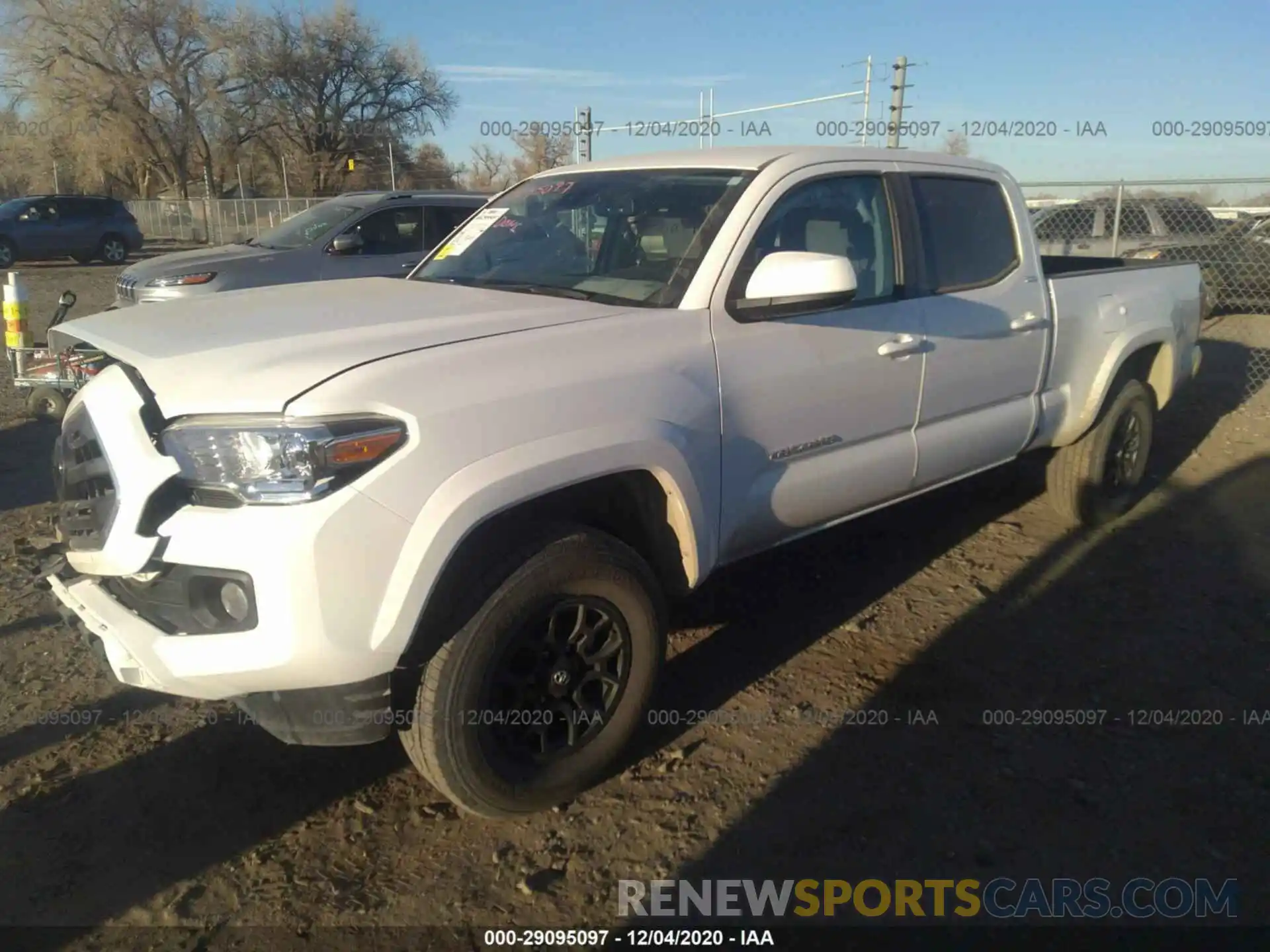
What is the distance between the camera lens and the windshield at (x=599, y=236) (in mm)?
3326

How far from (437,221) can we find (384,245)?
616 mm

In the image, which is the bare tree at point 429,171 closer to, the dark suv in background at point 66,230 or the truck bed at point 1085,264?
the dark suv in background at point 66,230

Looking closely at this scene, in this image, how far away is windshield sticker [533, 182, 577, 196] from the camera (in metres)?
4.04

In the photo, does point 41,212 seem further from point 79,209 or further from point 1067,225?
point 1067,225

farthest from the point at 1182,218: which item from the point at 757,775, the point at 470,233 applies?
the point at 757,775

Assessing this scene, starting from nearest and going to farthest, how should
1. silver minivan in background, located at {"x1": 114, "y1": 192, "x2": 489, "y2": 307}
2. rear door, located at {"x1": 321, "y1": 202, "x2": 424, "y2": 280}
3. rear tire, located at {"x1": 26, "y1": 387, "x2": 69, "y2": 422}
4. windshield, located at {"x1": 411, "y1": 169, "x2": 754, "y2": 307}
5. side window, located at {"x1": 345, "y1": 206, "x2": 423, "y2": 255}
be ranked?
windshield, located at {"x1": 411, "y1": 169, "x2": 754, "y2": 307}
rear tire, located at {"x1": 26, "y1": 387, "x2": 69, "y2": 422}
silver minivan in background, located at {"x1": 114, "y1": 192, "x2": 489, "y2": 307}
rear door, located at {"x1": 321, "y1": 202, "x2": 424, "y2": 280}
side window, located at {"x1": 345, "y1": 206, "x2": 423, "y2": 255}

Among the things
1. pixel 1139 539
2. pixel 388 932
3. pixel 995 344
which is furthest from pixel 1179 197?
pixel 388 932

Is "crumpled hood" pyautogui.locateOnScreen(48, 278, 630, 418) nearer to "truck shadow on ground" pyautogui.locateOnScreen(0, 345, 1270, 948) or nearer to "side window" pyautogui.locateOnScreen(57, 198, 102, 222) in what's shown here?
"truck shadow on ground" pyautogui.locateOnScreen(0, 345, 1270, 948)

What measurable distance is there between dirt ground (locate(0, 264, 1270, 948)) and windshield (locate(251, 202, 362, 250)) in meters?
6.00

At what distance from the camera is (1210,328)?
40.4 feet

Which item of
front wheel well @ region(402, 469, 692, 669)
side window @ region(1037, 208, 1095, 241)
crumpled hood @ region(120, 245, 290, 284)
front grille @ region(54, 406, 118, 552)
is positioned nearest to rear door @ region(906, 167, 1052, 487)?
front wheel well @ region(402, 469, 692, 669)

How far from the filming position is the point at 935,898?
105 inches

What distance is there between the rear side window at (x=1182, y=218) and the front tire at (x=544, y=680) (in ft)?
37.0

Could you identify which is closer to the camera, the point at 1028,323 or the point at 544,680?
the point at 544,680
